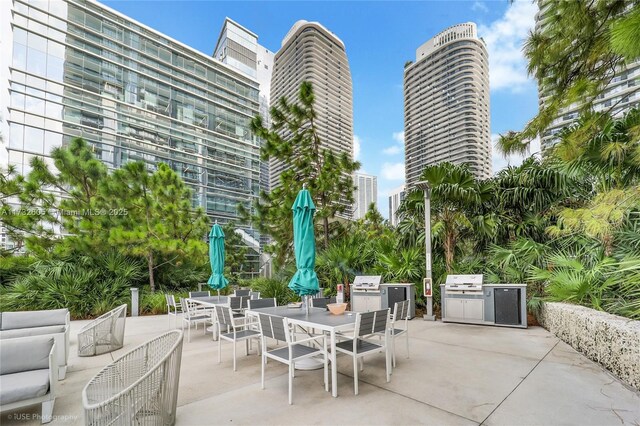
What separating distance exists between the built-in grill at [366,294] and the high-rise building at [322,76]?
27.8ft

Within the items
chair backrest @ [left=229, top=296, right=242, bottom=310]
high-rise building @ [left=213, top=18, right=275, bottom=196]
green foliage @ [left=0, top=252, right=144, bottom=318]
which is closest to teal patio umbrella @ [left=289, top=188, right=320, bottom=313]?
chair backrest @ [left=229, top=296, right=242, bottom=310]

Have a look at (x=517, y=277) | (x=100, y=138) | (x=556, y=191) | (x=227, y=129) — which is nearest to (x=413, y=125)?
(x=227, y=129)

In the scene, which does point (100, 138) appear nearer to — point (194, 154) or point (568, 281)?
point (194, 154)

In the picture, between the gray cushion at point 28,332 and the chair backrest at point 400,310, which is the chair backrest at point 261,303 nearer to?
the chair backrest at point 400,310

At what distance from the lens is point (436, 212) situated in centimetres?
877

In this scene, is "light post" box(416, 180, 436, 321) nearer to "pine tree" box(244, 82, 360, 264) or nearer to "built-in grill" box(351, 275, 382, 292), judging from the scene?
"built-in grill" box(351, 275, 382, 292)

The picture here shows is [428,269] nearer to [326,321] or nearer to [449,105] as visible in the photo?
[326,321]

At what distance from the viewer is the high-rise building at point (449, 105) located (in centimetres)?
1850

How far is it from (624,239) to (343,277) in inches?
244

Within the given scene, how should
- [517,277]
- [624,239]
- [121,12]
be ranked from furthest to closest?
1. [121,12]
2. [517,277]
3. [624,239]

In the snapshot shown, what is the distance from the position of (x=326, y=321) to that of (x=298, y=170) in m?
8.18

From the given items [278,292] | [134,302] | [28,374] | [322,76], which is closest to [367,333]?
[28,374]

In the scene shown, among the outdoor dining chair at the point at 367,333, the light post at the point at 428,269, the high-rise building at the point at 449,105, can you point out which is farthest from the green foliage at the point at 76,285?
the high-rise building at the point at 449,105

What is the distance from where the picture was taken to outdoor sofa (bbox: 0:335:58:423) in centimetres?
251
